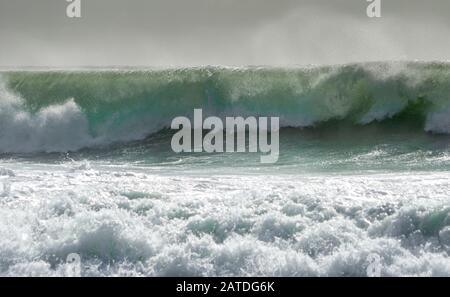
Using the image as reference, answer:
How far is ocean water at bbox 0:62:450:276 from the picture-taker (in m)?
8.37

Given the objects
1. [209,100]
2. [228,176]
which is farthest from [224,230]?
[209,100]

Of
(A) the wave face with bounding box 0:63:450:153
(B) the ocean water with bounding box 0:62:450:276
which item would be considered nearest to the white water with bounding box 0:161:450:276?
(B) the ocean water with bounding box 0:62:450:276

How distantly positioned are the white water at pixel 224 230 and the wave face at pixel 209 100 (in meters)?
6.14

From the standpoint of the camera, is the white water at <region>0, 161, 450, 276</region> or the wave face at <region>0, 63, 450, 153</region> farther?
the wave face at <region>0, 63, 450, 153</region>

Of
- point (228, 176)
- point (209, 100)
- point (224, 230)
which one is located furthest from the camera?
point (209, 100)

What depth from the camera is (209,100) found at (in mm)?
17344

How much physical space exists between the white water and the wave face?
614 cm

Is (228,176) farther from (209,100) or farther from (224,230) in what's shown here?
(209,100)

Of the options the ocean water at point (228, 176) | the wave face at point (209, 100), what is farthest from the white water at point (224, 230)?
the wave face at point (209, 100)

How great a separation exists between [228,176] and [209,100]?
5857mm

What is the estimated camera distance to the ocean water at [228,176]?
8367mm

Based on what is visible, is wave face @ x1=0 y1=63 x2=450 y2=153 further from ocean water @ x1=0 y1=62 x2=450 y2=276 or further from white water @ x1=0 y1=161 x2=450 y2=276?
white water @ x1=0 y1=161 x2=450 y2=276

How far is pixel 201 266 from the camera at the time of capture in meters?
8.23

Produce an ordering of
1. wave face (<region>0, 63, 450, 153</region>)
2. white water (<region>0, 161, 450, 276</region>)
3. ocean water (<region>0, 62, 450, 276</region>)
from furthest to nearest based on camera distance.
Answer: wave face (<region>0, 63, 450, 153</region>)
ocean water (<region>0, 62, 450, 276</region>)
white water (<region>0, 161, 450, 276</region>)
